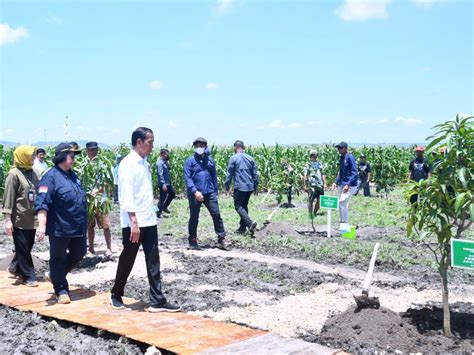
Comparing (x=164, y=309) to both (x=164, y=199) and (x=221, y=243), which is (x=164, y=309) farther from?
(x=164, y=199)

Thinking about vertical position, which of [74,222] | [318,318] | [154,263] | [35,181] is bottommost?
[318,318]

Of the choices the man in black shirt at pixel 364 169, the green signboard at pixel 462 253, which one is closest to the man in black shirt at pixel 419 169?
the green signboard at pixel 462 253

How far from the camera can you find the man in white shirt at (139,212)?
20.4ft

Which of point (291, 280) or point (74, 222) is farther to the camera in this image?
point (291, 280)

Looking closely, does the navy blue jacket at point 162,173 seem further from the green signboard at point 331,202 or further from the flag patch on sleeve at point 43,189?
the flag patch on sleeve at point 43,189

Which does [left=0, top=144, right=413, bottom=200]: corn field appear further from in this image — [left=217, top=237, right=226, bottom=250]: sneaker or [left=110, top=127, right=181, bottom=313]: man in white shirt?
[left=110, top=127, right=181, bottom=313]: man in white shirt

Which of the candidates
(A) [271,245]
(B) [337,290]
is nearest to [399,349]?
(B) [337,290]

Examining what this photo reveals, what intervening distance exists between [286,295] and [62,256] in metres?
3.02

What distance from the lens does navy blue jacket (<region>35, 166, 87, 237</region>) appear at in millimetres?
6621

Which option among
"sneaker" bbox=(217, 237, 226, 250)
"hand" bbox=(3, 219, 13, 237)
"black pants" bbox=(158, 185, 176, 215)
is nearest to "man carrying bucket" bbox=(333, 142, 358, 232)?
"sneaker" bbox=(217, 237, 226, 250)

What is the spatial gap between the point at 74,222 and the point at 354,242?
7.02 meters

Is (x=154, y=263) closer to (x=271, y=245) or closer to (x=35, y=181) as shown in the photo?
(x=35, y=181)

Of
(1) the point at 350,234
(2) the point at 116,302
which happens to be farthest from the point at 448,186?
(1) the point at 350,234

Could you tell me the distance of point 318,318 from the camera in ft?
21.7
